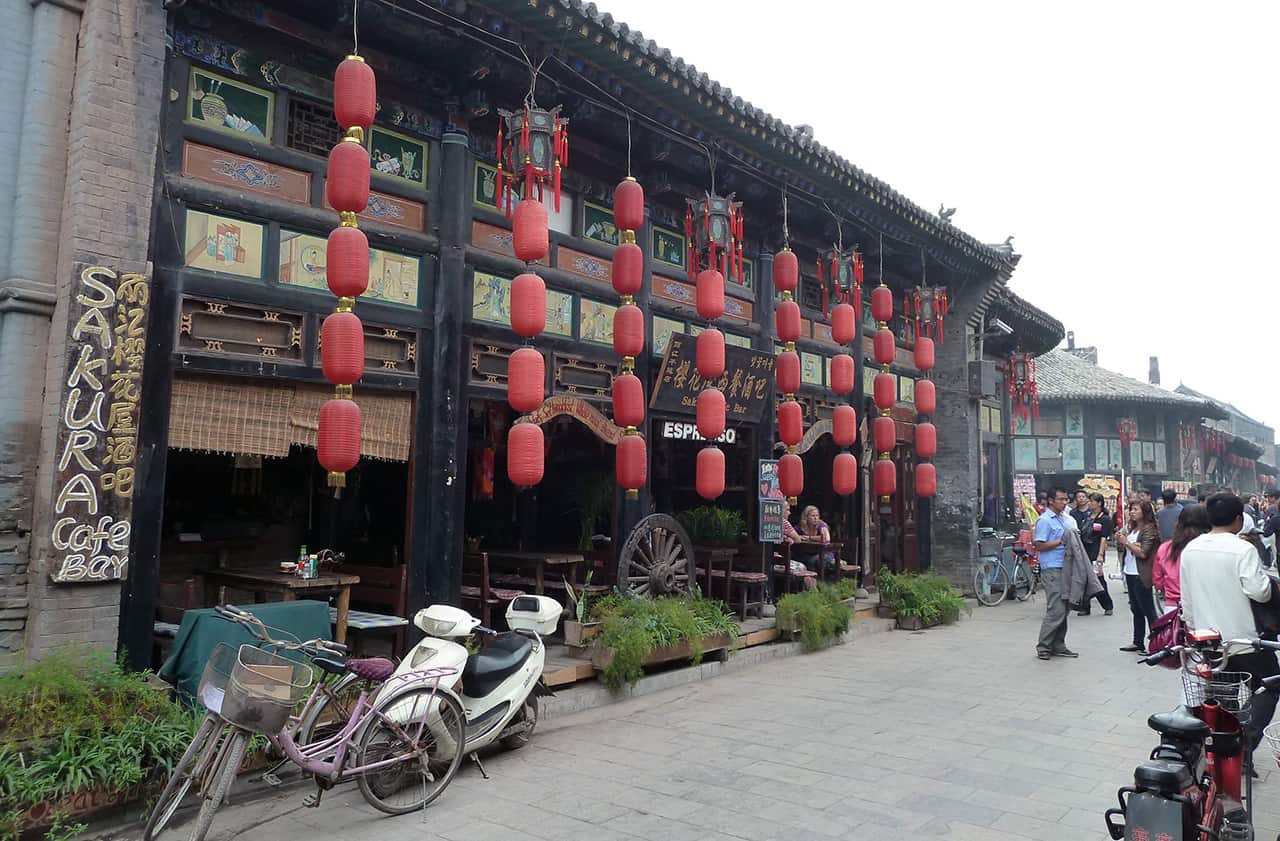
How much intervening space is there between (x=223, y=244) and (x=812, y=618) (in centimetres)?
753

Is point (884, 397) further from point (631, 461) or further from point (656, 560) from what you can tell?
point (631, 461)

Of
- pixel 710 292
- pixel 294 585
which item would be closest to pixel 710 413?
pixel 710 292

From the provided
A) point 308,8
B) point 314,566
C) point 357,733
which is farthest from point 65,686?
point 308,8

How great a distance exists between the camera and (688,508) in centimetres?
1354

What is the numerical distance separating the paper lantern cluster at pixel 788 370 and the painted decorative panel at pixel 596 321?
98.3 inches

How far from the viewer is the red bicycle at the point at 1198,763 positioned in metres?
3.41

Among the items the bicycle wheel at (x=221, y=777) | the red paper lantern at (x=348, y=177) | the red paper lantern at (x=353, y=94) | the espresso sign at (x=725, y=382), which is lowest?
the bicycle wheel at (x=221, y=777)

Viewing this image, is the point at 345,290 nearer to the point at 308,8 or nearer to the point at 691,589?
the point at 308,8

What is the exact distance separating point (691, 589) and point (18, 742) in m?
6.68

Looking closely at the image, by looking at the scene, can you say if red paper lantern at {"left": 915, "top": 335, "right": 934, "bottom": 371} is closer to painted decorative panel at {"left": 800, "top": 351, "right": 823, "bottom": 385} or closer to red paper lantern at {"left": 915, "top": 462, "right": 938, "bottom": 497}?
red paper lantern at {"left": 915, "top": 462, "right": 938, "bottom": 497}

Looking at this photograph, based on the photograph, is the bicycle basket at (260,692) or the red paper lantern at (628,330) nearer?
the bicycle basket at (260,692)

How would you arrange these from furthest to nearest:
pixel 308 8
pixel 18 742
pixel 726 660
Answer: pixel 726 660 → pixel 308 8 → pixel 18 742

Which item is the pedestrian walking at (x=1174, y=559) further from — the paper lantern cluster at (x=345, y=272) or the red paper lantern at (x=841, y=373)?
the paper lantern cluster at (x=345, y=272)

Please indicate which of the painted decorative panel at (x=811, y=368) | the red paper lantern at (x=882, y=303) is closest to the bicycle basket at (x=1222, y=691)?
the painted decorative panel at (x=811, y=368)
